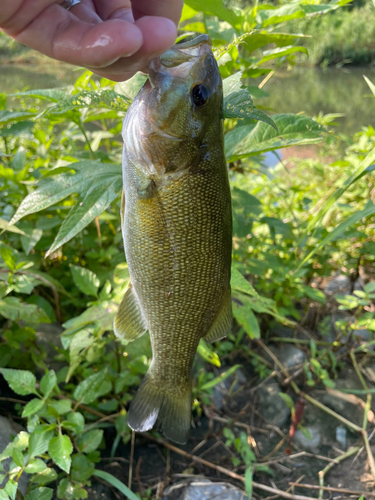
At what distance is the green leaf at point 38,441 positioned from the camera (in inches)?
47.3

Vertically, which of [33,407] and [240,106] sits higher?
[240,106]

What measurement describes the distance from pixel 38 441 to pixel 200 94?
4.31 ft

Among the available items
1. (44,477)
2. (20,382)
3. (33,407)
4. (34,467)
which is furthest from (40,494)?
(20,382)

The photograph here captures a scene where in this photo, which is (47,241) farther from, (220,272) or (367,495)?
(367,495)

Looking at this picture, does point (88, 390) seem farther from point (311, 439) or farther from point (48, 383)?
point (311, 439)

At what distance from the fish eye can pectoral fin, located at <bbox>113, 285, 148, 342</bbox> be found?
0.74 metres

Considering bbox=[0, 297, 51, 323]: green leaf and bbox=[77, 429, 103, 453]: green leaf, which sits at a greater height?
bbox=[0, 297, 51, 323]: green leaf

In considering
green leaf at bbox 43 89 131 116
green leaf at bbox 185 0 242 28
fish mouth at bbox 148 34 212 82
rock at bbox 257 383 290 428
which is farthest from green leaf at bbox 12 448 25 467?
green leaf at bbox 185 0 242 28

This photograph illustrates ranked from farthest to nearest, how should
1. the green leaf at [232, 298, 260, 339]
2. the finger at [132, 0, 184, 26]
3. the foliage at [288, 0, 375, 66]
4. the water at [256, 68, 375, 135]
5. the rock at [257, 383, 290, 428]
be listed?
1. the foliage at [288, 0, 375, 66]
2. the water at [256, 68, 375, 135]
3. the rock at [257, 383, 290, 428]
4. the green leaf at [232, 298, 260, 339]
5. the finger at [132, 0, 184, 26]

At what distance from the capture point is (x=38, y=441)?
124 cm

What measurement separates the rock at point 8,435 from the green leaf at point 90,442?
0.24m

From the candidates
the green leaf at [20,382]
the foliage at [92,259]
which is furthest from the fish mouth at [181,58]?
the green leaf at [20,382]

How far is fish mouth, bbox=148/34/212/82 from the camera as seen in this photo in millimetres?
1107

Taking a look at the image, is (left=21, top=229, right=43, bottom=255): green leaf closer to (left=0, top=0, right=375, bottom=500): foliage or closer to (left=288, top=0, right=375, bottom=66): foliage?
(left=0, top=0, right=375, bottom=500): foliage
